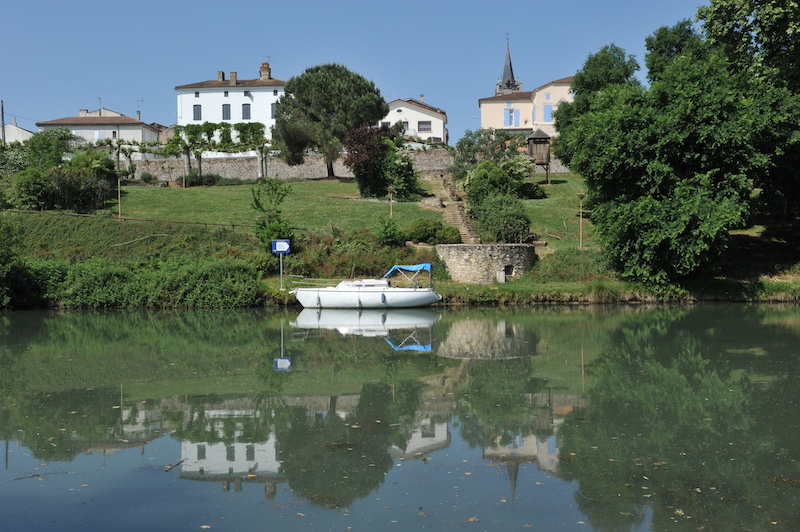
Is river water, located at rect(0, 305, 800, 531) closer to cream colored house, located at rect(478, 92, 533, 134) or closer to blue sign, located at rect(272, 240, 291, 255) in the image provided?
blue sign, located at rect(272, 240, 291, 255)

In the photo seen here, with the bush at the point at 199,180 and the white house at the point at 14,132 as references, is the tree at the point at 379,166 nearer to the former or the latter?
the bush at the point at 199,180

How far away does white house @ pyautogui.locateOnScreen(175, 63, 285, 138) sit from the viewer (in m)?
70.6

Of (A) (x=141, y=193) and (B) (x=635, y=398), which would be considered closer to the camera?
(B) (x=635, y=398)

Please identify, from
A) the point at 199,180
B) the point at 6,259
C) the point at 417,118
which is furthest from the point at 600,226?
the point at 417,118

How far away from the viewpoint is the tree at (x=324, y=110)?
2076 inches

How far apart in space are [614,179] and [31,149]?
3662 cm

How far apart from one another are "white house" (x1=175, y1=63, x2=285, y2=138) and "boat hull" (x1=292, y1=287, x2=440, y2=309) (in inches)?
1709

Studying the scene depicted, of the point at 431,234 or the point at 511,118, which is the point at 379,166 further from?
the point at 511,118

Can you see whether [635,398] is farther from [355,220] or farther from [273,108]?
[273,108]

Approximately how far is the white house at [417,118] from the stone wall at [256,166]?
17.7m

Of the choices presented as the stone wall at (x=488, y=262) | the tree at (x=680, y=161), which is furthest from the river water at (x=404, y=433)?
the stone wall at (x=488, y=262)

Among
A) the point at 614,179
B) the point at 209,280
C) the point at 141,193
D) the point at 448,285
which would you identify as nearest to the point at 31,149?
Answer: the point at 141,193

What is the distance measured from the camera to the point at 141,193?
157ft

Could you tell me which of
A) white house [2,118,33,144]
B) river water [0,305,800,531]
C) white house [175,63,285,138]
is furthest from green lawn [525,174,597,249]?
white house [2,118,33,144]
